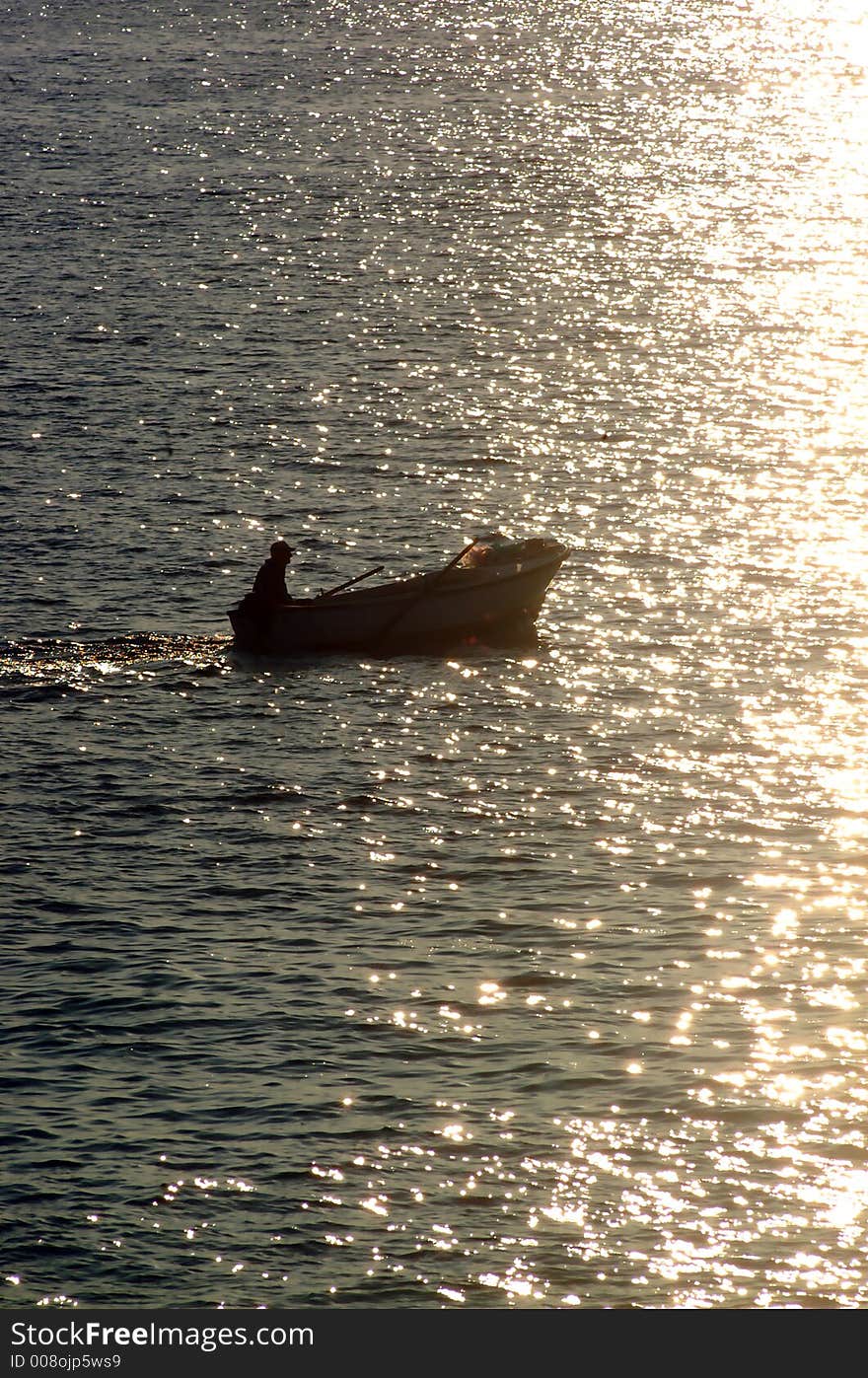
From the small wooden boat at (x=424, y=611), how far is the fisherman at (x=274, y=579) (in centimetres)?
27

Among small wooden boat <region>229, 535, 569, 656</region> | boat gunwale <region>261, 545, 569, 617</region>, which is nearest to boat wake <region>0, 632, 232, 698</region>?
small wooden boat <region>229, 535, 569, 656</region>

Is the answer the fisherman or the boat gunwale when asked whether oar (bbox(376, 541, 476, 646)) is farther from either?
the fisherman

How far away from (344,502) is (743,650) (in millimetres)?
12447

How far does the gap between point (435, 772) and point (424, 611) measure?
6238 mm

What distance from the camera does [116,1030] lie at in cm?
2505

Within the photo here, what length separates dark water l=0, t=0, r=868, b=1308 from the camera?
21.8 m

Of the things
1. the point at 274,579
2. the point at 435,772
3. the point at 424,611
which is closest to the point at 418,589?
the point at 424,611

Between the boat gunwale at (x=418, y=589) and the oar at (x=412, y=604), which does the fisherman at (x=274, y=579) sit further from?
the oar at (x=412, y=604)

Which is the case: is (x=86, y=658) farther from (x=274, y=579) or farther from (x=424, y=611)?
(x=424, y=611)

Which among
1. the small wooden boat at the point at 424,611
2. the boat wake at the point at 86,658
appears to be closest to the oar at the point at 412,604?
the small wooden boat at the point at 424,611

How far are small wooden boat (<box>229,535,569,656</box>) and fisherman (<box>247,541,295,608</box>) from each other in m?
0.27

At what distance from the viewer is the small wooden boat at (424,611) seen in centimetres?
3825

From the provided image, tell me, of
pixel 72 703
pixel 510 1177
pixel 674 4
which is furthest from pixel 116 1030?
pixel 674 4
